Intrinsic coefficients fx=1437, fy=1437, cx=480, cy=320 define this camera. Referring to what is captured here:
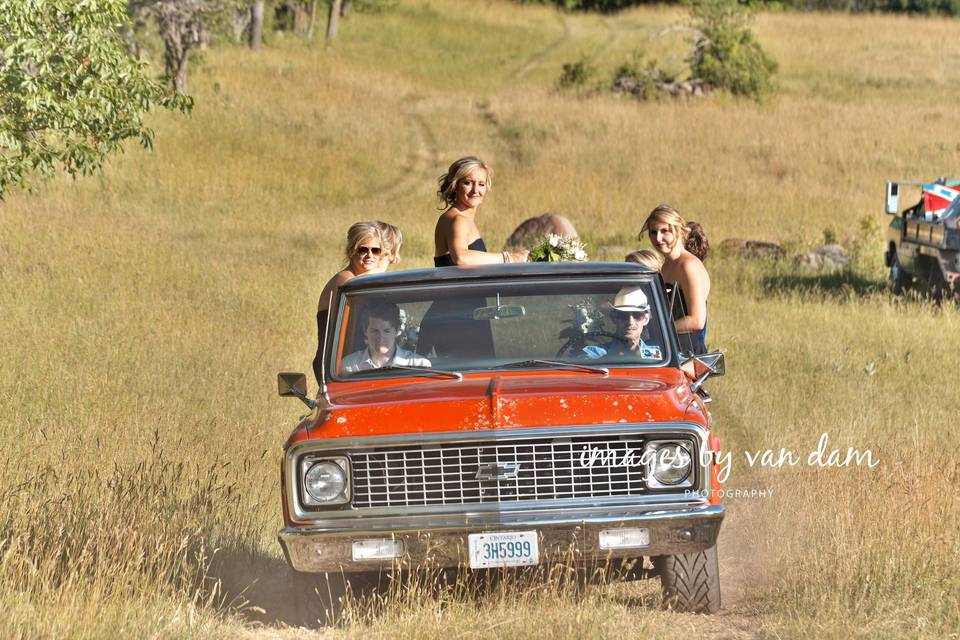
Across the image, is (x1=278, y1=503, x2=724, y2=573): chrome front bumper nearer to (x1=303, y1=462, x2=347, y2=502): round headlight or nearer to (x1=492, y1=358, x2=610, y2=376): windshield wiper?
(x1=303, y1=462, x2=347, y2=502): round headlight

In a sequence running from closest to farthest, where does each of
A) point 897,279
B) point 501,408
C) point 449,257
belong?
point 501,408, point 449,257, point 897,279

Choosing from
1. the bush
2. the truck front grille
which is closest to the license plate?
the truck front grille

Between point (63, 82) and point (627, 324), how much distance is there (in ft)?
27.7

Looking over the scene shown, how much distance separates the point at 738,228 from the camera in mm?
28516

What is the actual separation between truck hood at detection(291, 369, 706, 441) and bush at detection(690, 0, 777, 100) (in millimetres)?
42608

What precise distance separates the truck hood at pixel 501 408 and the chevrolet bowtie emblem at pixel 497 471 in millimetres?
163

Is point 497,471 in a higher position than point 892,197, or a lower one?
higher

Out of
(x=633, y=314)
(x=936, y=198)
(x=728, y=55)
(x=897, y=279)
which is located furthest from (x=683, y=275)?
(x=728, y=55)

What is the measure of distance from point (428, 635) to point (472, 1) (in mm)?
70154

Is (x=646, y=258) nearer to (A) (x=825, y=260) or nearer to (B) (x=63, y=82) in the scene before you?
(B) (x=63, y=82)

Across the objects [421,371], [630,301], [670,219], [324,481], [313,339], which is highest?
[670,219]

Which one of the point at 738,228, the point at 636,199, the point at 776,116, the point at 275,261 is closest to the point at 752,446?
the point at 275,261

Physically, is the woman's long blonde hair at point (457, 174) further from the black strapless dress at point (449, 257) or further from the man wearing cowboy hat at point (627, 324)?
the man wearing cowboy hat at point (627, 324)

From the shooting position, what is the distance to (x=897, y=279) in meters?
20.2
